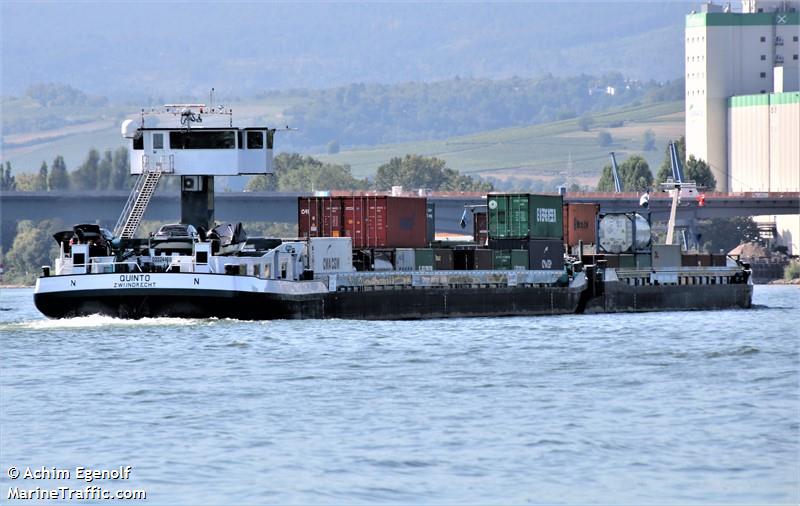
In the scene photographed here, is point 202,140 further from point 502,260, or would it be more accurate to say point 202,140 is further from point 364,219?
point 502,260

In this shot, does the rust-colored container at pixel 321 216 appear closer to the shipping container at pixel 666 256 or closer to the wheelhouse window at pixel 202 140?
the wheelhouse window at pixel 202 140

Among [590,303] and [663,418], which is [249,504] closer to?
[663,418]

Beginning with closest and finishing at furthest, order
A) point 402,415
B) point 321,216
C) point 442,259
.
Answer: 1. point 402,415
2. point 321,216
3. point 442,259

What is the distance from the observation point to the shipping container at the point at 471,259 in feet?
283

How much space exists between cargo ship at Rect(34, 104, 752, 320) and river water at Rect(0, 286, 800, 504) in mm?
2835

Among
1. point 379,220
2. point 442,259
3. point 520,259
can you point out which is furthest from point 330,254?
point 520,259

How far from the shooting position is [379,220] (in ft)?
Answer: 267

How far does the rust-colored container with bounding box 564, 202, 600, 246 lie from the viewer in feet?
321

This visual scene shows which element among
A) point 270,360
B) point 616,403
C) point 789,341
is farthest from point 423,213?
point 616,403

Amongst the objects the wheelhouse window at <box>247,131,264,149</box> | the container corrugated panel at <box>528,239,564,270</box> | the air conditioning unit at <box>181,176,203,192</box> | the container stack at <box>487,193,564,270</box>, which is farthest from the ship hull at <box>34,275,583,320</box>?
the air conditioning unit at <box>181,176,203,192</box>

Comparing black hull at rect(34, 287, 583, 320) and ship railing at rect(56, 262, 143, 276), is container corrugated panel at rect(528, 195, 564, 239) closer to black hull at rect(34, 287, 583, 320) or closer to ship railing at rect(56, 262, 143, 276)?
black hull at rect(34, 287, 583, 320)

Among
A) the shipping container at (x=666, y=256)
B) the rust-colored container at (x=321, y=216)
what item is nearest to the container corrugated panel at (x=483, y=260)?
the rust-colored container at (x=321, y=216)

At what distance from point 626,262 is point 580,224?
354cm

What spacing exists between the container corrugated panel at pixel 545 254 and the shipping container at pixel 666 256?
1308 centimetres
